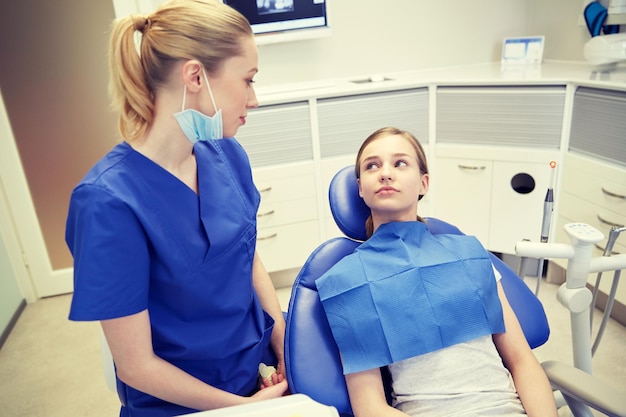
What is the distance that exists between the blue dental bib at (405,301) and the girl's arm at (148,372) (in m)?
0.27

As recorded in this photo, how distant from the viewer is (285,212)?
2.36 meters

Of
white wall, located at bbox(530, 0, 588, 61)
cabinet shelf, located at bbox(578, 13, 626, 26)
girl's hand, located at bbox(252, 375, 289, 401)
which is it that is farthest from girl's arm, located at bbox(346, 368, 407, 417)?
white wall, located at bbox(530, 0, 588, 61)

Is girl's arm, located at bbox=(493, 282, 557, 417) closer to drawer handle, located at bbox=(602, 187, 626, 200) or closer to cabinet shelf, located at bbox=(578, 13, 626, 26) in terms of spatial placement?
drawer handle, located at bbox=(602, 187, 626, 200)

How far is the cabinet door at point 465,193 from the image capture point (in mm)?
2365

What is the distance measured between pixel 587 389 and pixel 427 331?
311 mm

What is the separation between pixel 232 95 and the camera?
97cm

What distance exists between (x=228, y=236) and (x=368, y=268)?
321mm

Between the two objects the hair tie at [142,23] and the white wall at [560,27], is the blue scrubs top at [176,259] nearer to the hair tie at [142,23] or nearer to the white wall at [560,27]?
the hair tie at [142,23]

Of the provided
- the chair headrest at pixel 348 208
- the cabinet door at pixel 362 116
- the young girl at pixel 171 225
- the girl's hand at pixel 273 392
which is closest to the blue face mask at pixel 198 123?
the young girl at pixel 171 225

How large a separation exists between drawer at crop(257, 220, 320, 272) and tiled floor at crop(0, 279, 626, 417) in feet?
0.66

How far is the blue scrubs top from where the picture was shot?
32.2 inches

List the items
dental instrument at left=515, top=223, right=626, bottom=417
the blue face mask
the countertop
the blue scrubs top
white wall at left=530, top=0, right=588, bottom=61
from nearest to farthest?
the blue scrubs top
the blue face mask
dental instrument at left=515, top=223, right=626, bottom=417
the countertop
white wall at left=530, top=0, right=588, bottom=61

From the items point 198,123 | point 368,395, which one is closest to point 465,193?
point 368,395

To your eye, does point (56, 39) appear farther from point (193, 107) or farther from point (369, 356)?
point (369, 356)
